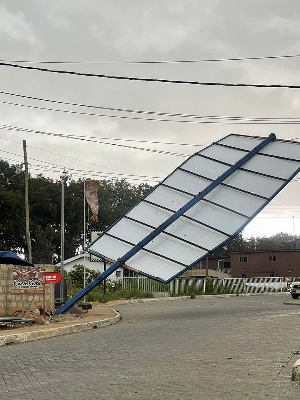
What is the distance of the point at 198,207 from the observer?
2875cm

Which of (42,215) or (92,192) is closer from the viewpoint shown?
(92,192)

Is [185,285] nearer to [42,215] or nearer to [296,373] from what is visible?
[296,373]

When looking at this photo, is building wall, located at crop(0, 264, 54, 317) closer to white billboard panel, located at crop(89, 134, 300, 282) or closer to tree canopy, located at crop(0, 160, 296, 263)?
white billboard panel, located at crop(89, 134, 300, 282)

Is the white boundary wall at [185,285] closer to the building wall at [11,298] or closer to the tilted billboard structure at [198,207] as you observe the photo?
the tilted billboard structure at [198,207]

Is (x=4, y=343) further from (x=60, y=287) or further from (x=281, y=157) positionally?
(x=281, y=157)

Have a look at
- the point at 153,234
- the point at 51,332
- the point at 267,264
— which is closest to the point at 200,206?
the point at 153,234

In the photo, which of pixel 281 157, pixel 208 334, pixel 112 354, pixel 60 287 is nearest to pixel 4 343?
pixel 112 354

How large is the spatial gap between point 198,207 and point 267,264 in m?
64.6

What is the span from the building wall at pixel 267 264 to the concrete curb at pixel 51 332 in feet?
228

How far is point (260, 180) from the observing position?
1152 inches

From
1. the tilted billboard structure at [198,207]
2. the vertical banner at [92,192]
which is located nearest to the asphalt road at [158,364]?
the tilted billboard structure at [198,207]

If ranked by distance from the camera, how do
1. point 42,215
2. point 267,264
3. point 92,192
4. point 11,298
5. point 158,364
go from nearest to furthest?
point 158,364, point 11,298, point 92,192, point 267,264, point 42,215

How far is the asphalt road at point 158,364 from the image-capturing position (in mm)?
8883

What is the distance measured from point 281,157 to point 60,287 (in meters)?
12.8
